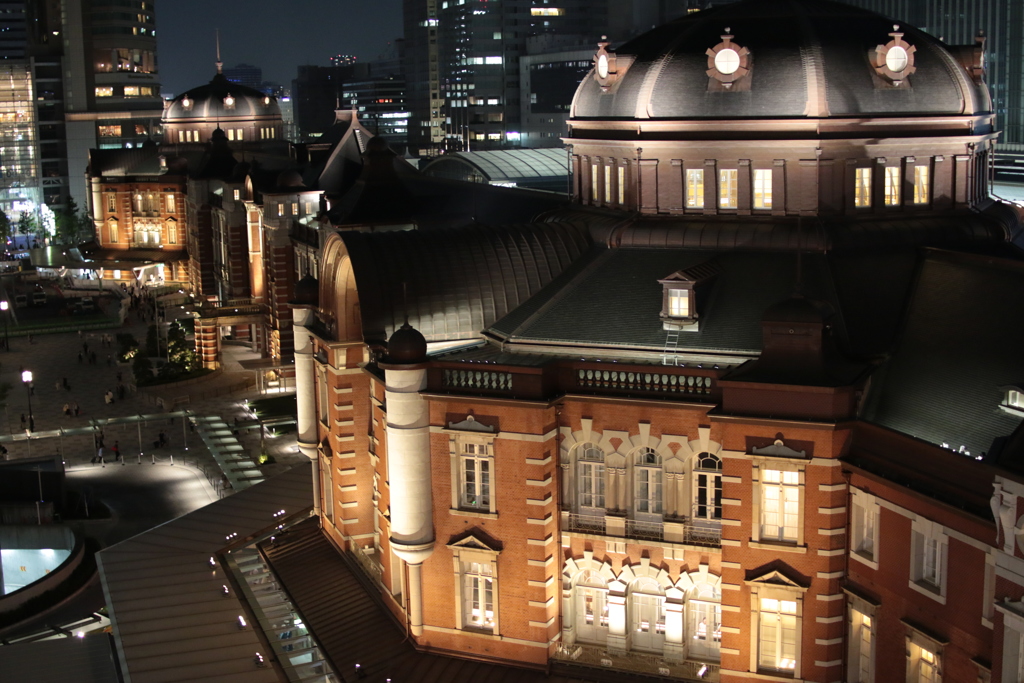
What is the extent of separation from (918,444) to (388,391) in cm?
1737

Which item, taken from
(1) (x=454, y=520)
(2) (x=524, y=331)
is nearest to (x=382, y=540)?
(1) (x=454, y=520)

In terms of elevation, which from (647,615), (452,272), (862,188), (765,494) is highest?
(862,188)

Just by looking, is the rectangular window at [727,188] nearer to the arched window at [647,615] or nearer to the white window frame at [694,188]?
the white window frame at [694,188]

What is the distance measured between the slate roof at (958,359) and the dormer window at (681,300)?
674 centimetres

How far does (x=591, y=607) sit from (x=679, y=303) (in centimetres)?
1058

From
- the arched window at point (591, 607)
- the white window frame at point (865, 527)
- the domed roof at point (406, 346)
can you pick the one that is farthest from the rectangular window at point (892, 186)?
the domed roof at point (406, 346)

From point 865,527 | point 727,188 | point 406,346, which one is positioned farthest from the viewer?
point 727,188

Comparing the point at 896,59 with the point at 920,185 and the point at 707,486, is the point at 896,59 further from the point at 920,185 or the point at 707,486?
the point at 707,486

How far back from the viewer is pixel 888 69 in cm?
4725

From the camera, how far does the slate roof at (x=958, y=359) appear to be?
36906 mm

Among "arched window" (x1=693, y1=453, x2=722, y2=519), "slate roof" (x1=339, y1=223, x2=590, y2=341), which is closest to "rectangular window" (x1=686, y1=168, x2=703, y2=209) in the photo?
"slate roof" (x1=339, y1=223, x2=590, y2=341)

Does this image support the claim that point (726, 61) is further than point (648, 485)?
Yes

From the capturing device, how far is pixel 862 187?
157ft

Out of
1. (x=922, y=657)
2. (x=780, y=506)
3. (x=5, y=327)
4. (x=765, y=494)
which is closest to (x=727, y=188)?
(x=765, y=494)
